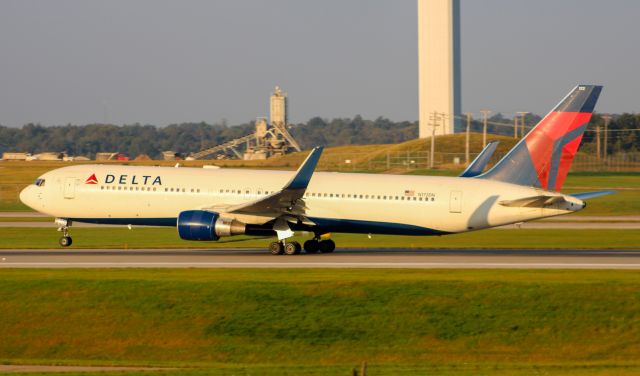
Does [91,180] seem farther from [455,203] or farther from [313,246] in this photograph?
[455,203]

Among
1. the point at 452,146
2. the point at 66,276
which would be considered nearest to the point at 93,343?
the point at 66,276

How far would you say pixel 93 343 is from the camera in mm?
26219

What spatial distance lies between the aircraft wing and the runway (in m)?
1.78

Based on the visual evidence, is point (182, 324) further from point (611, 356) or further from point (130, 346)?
point (611, 356)

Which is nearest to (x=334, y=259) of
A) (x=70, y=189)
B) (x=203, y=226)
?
(x=203, y=226)

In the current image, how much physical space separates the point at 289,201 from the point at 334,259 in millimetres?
3221

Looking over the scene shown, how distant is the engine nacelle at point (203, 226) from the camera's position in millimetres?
39000

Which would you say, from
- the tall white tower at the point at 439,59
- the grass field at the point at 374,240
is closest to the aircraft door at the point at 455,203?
→ the grass field at the point at 374,240

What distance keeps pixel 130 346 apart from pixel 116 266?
9.39 m

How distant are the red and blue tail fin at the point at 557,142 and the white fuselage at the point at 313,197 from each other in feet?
3.24

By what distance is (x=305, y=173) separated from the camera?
38938mm

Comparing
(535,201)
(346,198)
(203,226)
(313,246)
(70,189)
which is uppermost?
(70,189)

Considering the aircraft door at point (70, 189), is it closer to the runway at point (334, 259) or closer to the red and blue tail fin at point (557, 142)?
the runway at point (334, 259)

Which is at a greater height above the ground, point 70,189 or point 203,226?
point 70,189
